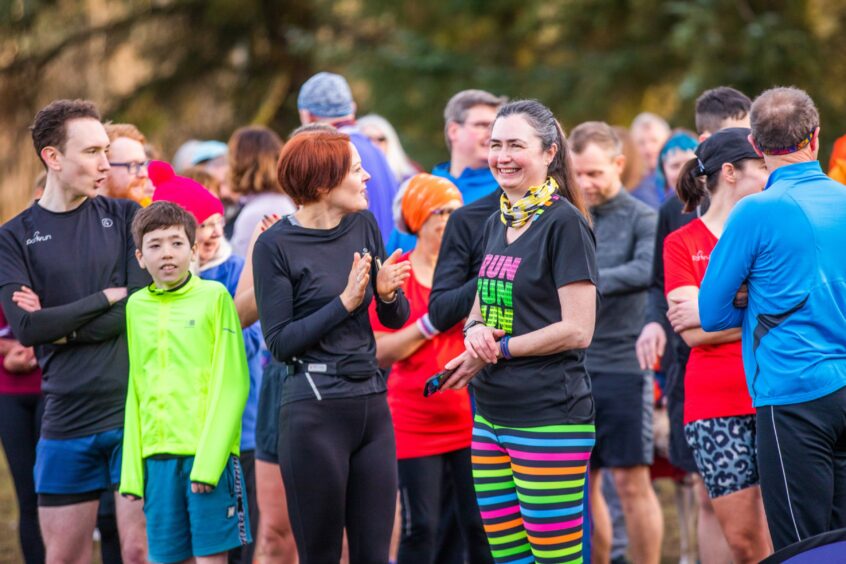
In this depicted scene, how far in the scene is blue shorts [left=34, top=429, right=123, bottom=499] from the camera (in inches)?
173

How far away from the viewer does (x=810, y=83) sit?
966cm

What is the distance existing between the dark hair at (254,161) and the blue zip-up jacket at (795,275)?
2890 mm

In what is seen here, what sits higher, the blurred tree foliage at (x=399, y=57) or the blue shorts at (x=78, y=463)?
the blurred tree foliage at (x=399, y=57)

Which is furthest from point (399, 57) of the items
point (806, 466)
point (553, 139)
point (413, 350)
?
point (806, 466)

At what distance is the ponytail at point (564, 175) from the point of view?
4062 mm

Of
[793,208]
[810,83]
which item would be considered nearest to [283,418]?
[793,208]

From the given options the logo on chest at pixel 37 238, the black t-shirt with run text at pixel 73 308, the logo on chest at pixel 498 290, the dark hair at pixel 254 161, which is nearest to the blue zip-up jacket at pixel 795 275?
the logo on chest at pixel 498 290

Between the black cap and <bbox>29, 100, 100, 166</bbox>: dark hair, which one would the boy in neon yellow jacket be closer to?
<bbox>29, 100, 100, 166</bbox>: dark hair

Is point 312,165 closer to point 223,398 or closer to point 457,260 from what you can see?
point 457,260

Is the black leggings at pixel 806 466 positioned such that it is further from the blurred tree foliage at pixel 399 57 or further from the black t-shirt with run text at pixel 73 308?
the blurred tree foliage at pixel 399 57

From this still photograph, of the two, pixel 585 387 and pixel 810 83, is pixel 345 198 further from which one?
pixel 810 83

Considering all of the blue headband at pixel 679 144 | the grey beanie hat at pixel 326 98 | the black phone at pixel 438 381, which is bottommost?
the black phone at pixel 438 381

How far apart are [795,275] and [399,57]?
27.3ft

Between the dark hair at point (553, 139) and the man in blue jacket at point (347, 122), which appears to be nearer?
the dark hair at point (553, 139)
